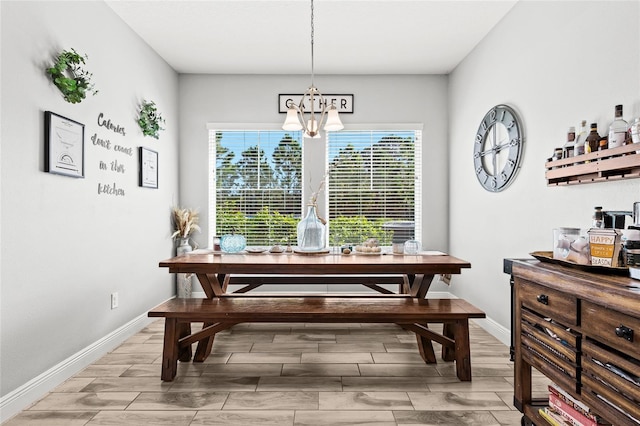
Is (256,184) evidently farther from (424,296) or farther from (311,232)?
(424,296)

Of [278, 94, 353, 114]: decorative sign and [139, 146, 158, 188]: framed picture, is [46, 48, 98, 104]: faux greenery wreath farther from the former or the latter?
[278, 94, 353, 114]: decorative sign

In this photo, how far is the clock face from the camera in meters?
3.11

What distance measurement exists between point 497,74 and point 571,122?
3.99 feet

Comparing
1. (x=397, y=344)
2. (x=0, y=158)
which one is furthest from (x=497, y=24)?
(x=0, y=158)

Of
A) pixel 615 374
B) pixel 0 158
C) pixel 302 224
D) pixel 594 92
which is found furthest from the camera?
pixel 302 224

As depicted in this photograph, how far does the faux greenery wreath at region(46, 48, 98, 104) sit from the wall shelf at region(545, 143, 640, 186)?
10.3 feet

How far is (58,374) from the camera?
8.16 ft

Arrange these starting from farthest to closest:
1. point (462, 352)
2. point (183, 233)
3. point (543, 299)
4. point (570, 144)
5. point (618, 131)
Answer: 1. point (183, 233)
2. point (462, 352)
3. point (570, 144)
4. point (618, 131)
5. point (543, 299)

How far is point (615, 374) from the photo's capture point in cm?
131

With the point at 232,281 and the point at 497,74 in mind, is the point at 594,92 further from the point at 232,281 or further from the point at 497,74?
the point at 232,281

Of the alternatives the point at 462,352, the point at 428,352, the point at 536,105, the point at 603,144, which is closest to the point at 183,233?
the point at 428,352

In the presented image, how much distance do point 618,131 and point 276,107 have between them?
3.56 m

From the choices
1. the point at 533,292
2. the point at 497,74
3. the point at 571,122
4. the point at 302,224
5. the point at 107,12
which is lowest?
the point at 533,292

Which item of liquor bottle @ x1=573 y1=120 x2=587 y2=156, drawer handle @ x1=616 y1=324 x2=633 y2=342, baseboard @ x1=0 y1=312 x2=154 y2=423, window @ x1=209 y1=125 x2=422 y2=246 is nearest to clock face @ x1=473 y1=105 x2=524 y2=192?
liquor bottle @ x1=573 y1=120 x2=587 y2=156
